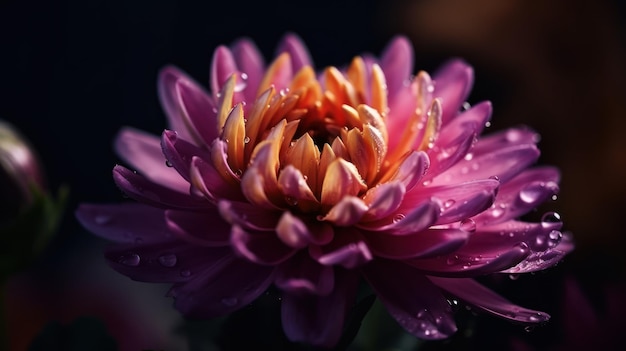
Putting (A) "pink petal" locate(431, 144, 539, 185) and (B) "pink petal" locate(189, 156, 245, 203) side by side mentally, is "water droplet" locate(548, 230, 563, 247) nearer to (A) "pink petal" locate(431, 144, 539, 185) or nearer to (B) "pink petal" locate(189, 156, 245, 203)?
(A) "pink petal" locate(431, 144, 539, 185)

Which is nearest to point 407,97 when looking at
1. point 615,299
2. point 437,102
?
point 437,102

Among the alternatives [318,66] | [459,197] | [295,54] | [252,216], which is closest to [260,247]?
[252,216]

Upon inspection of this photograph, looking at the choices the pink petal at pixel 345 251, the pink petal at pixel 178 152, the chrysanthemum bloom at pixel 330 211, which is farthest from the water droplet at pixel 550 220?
the pink petal at pixel 178 152

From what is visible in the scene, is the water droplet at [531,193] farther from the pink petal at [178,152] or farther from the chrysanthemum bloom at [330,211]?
the pink petal at [178,152]

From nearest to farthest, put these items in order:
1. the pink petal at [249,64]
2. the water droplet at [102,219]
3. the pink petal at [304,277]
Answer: the pink petal at [304,277] < the water droplet at [102,219] < the pink petal at [249,64]

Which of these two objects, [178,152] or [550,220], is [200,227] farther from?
[550,220]

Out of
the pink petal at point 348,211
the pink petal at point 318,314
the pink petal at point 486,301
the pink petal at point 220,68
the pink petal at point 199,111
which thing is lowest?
the pink petal at point 486,301

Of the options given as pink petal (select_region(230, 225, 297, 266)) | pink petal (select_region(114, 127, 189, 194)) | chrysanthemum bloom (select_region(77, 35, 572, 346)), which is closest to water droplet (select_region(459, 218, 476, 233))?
chrysanthemum bloom (select_region(77, 35, 572, 346))
